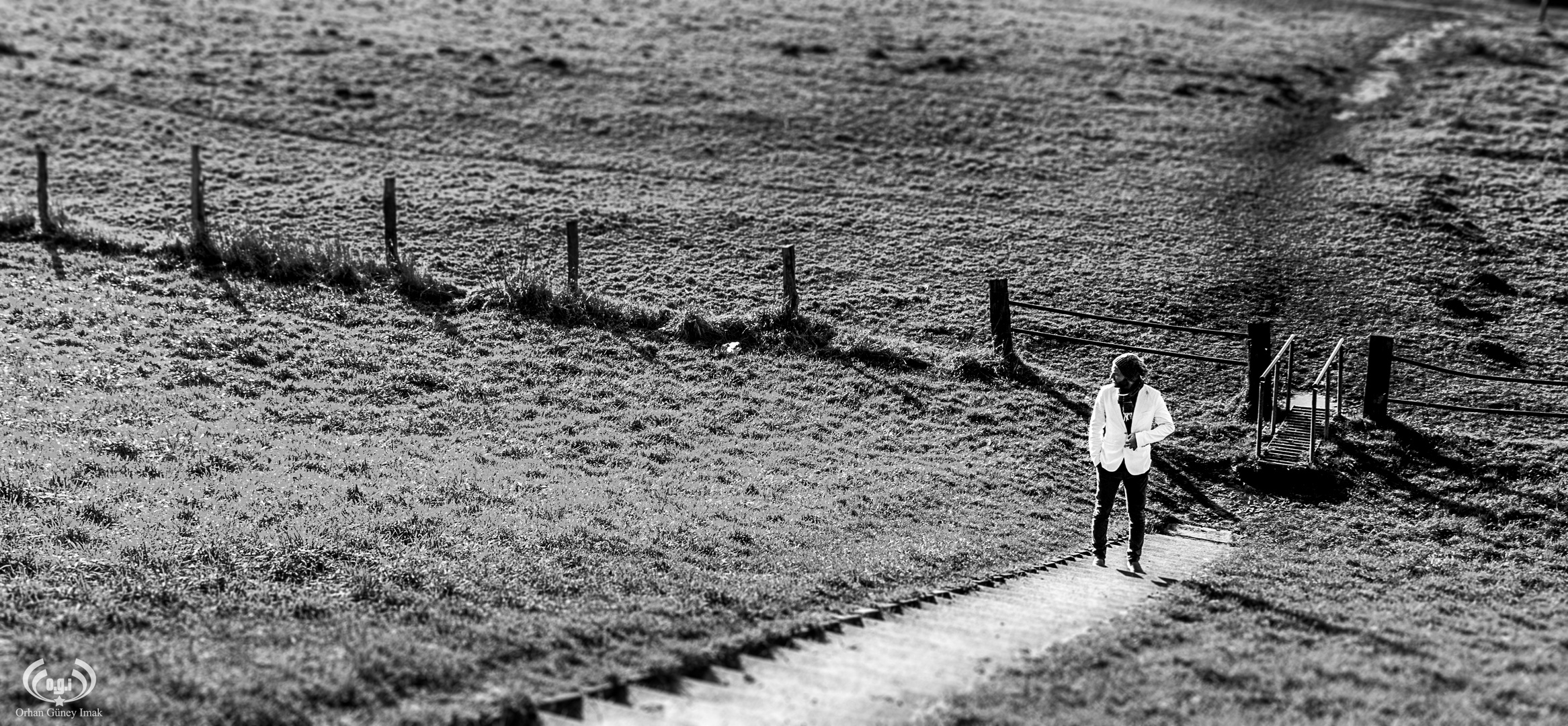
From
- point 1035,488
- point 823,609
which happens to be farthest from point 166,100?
point 823,609

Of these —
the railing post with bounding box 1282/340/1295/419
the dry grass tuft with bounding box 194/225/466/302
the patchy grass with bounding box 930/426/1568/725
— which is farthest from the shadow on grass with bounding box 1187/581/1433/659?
the dry grass tuft with bounding box 194/225/466/302

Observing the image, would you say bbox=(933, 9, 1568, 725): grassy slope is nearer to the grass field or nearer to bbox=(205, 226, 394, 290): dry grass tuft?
the grass field

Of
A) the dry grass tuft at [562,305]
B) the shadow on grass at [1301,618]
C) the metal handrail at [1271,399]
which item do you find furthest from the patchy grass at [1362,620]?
the dry grass tuft at [562,305]

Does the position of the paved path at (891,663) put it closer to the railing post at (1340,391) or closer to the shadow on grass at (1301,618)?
the shadow on grass at (1301,618)

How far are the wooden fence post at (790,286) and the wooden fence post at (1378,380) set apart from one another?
9381 millimetres

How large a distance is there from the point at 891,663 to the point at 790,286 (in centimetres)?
1407

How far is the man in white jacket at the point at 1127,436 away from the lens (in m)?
12.7

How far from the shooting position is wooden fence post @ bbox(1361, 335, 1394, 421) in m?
19.5

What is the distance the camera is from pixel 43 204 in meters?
26.5

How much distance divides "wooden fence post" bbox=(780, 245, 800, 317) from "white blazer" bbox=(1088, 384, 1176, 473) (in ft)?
34.5

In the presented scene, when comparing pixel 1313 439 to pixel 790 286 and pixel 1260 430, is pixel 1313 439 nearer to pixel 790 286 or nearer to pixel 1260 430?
pixel 1260 430

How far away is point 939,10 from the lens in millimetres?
54906

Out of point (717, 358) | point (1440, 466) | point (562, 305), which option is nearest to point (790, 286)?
point (717, 358)

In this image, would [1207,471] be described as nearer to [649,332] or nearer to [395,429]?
[649,332]
